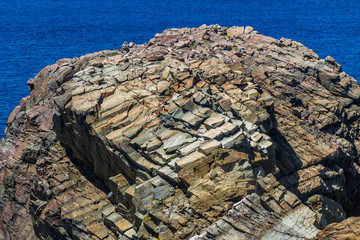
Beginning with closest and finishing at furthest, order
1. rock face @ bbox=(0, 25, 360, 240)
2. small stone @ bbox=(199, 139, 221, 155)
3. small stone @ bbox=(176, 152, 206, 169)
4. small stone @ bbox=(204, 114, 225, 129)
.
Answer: rock face @ bbox=(0, 25, 360, 240) < small stone @ bbox=(176, 152, 206, 169) < small stone @ bbox=(199, 139, 221, 155) < small stone @ bbox=(204, 114, 225, 129)

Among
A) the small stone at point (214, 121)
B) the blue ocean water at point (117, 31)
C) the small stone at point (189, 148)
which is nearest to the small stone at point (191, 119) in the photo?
the small stone at point (214, 121)

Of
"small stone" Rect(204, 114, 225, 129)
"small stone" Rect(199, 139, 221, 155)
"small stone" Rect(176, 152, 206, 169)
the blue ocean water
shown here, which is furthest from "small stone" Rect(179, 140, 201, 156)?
the blue ocean water

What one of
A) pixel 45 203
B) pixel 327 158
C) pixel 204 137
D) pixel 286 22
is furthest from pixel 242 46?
pixel 286 22

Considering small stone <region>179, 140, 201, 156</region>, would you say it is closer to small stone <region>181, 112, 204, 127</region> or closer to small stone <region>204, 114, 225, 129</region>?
small stone <region>204, 114, 225, 129</region>

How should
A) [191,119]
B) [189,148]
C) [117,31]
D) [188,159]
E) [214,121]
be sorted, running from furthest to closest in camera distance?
[117,31], [191,119], [214,121], [189,148], [188,159]

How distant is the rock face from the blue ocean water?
44464 millimetres

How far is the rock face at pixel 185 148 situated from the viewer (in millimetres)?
36219

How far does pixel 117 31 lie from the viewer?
163 m

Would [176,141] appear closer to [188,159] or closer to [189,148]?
[189,148]

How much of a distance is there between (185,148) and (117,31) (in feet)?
421

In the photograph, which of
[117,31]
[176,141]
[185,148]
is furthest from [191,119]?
[117,31]

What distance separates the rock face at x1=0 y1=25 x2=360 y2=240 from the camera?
36.2 m

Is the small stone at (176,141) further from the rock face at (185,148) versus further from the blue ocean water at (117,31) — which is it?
the blue ocean water at (117,31)

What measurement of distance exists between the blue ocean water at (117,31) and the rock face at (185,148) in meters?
44.5
